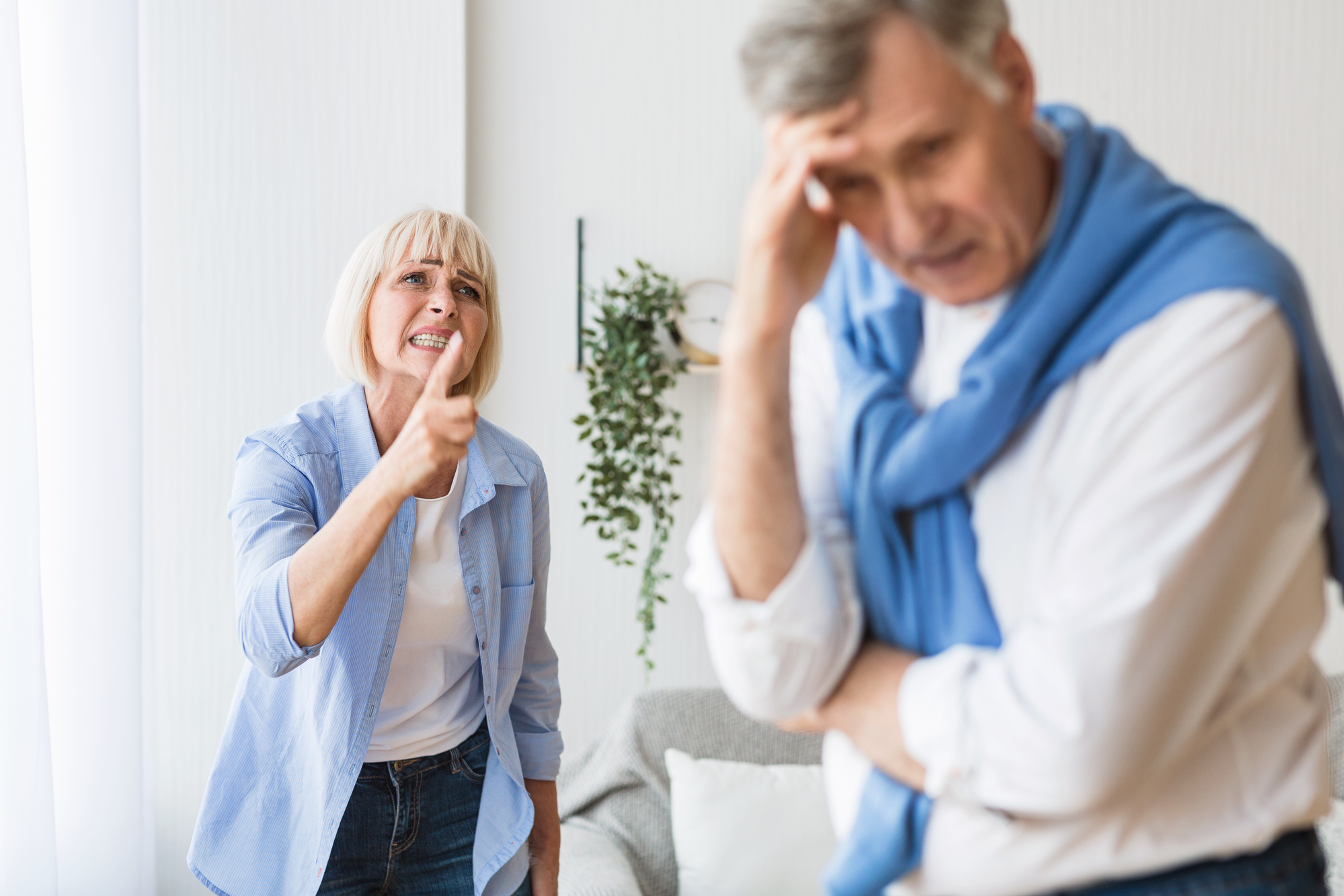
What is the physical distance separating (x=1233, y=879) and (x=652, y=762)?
210 cm

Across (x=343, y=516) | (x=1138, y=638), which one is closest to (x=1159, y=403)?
(x=1138, y=638)

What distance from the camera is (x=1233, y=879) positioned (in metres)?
0.71

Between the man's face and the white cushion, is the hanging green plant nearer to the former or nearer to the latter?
the white cushion

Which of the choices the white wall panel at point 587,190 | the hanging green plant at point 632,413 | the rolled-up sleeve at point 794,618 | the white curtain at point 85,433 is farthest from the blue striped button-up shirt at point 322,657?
the white wall panel at point 587,190

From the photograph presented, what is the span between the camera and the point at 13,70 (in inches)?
72.3

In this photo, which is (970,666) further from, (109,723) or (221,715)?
(221,715)

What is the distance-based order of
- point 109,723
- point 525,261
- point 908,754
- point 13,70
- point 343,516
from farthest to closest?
point 525,261 < point 109,723 < point 13,70 < point 343,516 < point 908,754

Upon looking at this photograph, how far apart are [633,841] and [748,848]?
328 mm

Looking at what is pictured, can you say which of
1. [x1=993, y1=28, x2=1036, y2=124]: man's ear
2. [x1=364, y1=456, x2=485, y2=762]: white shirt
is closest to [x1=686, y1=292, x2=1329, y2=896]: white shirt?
[x1=993, y1=28, x2=1036, y2=124]: man's ear

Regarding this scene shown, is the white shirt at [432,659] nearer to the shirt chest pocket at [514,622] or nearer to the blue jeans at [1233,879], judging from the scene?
the shirt chest pocket at [514,622]

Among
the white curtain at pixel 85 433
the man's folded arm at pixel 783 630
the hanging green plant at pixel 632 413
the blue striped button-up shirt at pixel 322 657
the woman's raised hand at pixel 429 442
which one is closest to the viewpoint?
the man's folded arm at pixel 783 630

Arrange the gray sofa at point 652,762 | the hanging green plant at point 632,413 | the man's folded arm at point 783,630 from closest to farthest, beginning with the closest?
1. the man's folded arm at point 783,630
2. the gray sofa at point 652,762
3. the hanging green plant at point 632,413

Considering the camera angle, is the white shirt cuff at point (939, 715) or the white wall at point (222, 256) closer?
the white shirt cuff at point (939, 715)

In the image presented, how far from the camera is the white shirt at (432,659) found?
1541 mm
